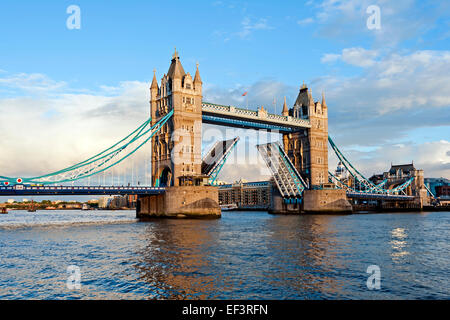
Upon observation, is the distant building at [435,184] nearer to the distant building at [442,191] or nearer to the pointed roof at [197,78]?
the distant building at [442,191]

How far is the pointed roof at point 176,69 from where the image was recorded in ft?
246

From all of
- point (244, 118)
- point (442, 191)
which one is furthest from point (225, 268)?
point (442, 191)

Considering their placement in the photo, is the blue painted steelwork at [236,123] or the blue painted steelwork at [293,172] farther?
the blue painted steelwork at [293,172]

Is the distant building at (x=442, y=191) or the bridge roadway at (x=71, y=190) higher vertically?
the bridge roadway at (x=71, y=190)

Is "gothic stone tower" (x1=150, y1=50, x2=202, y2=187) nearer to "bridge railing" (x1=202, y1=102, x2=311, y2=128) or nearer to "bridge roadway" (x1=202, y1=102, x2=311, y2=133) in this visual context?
"bridge railing" (x1=202, y1=102, x2=311, y2=128)

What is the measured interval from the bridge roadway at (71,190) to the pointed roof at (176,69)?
21162 mm

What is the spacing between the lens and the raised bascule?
224 feet

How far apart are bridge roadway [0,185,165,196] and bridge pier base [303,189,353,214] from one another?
38260 mm

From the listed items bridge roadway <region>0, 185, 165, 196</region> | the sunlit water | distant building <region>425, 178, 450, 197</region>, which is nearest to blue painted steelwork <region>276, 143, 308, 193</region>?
bridge roadway <region>0, 185, 165, 196</region>

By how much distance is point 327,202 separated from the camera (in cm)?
9238

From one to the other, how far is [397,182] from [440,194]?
4110 centimetres

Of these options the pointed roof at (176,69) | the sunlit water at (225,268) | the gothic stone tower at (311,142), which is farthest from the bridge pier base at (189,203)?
the gothic stone tower at (311,142)

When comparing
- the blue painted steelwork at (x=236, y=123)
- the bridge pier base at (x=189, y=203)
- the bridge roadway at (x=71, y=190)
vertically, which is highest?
the blue painted steelwork at (x=236, y=123)
